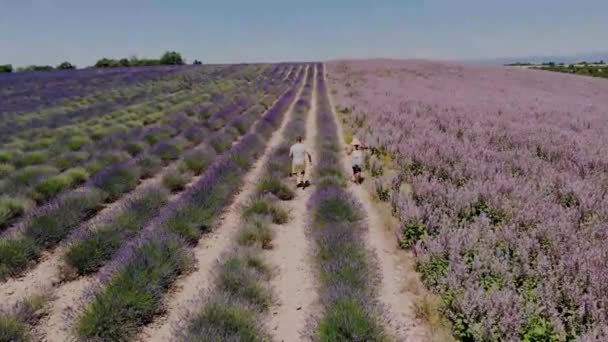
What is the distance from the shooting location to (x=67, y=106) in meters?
18.6

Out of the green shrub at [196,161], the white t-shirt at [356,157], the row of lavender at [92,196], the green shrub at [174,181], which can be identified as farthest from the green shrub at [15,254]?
the white t-shirt at [356,157]

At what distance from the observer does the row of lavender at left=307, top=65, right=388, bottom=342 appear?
3.34 meters

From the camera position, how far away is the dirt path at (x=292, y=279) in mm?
3850

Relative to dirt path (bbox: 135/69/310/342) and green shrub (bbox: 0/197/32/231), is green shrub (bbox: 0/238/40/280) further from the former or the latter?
dirt path (bbox: 135/69/310/342)

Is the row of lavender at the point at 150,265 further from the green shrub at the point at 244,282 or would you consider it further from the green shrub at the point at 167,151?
the green shrub at the point at 167,151

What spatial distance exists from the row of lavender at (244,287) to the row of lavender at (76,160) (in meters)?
3.34

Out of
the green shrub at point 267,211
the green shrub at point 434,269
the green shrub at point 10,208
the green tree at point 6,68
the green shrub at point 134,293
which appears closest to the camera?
the green shrub at point 134,293

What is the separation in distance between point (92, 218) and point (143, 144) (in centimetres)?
470

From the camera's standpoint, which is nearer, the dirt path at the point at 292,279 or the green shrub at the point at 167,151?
the dirt path at the point at 292,279

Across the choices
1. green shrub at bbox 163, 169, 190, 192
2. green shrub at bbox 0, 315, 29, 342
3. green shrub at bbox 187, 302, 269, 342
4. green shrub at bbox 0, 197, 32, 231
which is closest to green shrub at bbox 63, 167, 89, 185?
green shrub at bbox 0, 197, 32, 231

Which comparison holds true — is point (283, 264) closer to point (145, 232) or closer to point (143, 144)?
point (145, 232)

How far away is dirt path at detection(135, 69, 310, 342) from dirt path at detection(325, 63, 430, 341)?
1.78 meters

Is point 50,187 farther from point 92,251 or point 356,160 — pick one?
point 356,160

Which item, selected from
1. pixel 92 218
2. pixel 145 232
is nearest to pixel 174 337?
pixel 145 232
